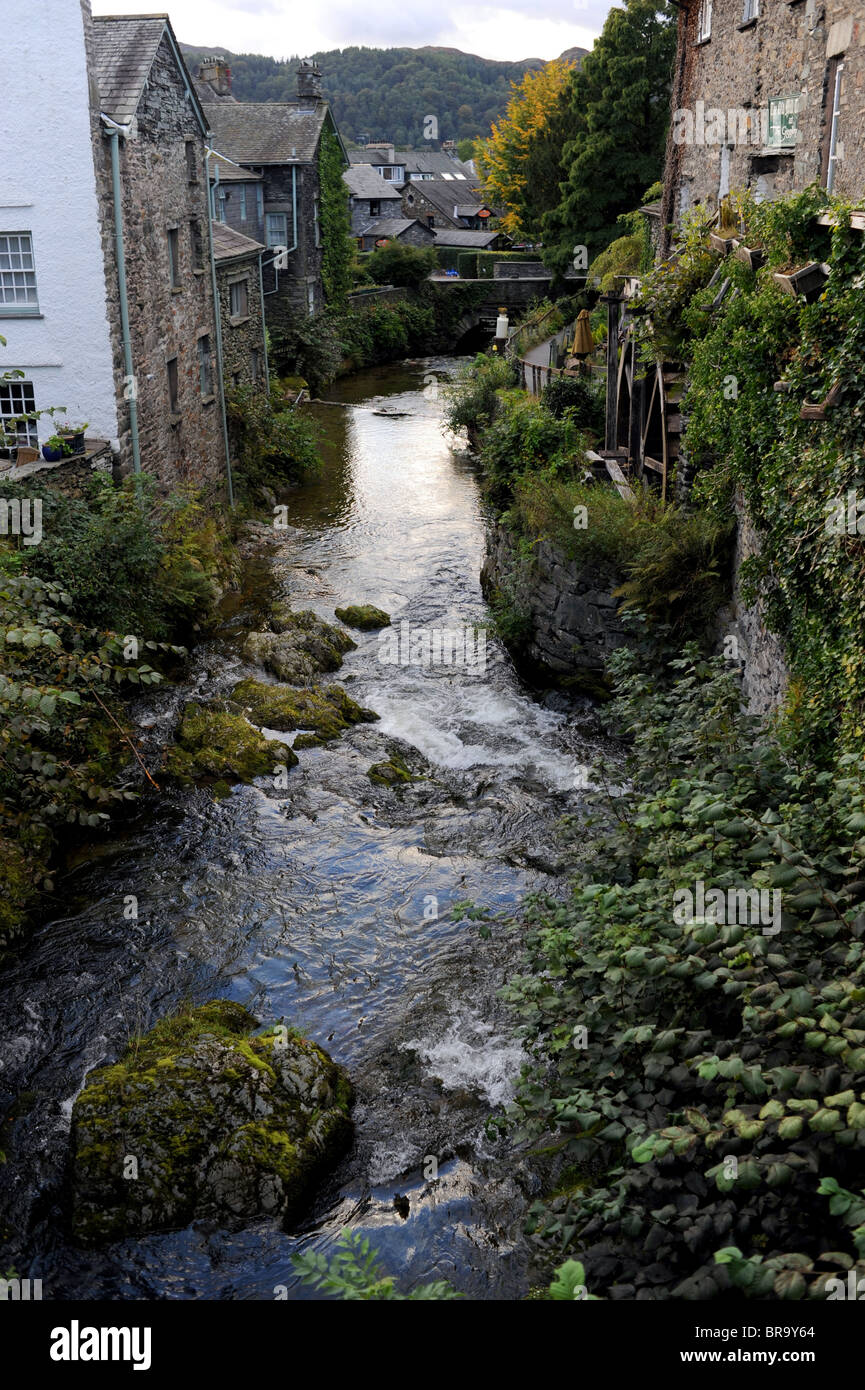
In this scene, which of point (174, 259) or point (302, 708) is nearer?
point (302, 708)

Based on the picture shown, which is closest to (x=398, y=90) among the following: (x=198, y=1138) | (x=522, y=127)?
(x=522, y=127)

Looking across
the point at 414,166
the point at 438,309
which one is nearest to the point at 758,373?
the point at 438,309

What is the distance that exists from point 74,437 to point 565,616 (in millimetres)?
7455

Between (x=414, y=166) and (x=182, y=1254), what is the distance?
96.3 meters

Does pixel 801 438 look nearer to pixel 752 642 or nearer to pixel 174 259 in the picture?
pixel 752 642

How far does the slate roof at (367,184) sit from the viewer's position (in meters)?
62.5

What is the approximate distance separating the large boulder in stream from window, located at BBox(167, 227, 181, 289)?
15.5m

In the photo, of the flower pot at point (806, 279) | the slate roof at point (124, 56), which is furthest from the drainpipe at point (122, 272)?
the flower pot at point (806, 279)

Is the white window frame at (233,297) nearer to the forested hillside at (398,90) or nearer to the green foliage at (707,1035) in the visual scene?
the green foliage at (707,1035)

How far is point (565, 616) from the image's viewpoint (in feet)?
45.8

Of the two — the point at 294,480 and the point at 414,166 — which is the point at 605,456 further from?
the point at 414,166

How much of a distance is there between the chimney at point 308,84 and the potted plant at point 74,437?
29440 mm

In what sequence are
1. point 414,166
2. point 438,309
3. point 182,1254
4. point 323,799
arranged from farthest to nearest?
point 414,166 < point 438,309 < point 323,799 < point 182,1254

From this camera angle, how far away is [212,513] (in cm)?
2088
